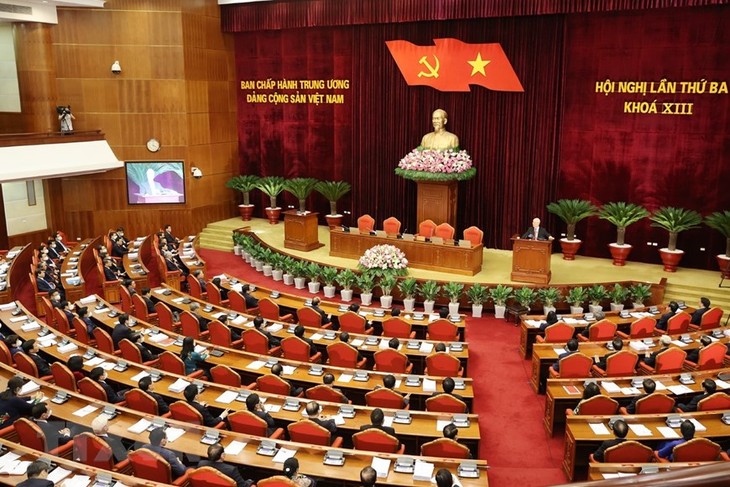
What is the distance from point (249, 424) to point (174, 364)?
2271mm

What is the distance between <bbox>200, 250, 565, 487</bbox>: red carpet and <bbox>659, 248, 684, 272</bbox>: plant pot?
14.1 feet

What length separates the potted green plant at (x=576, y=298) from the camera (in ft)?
41.9

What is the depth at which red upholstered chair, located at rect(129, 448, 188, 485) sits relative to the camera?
5.96 meters

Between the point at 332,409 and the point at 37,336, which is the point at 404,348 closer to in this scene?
the point at 332,409

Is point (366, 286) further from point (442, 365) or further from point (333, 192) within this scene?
point (333, 192)

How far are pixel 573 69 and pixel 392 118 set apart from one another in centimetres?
482

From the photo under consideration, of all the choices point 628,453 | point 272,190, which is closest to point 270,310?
point 628,453

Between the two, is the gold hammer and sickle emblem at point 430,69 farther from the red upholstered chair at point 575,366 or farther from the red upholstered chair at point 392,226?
the red upholstered chair at point 575,366

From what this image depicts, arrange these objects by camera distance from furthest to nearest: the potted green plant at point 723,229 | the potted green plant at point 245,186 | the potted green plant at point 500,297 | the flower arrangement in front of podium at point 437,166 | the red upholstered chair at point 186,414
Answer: the potted green plant at point 245,186 < the flower arrangement in front of podium at point 437,166 < the potted green plant at point 723,229 < the potted green plant at point 500,297 < the red upholstered chair at point 186,414

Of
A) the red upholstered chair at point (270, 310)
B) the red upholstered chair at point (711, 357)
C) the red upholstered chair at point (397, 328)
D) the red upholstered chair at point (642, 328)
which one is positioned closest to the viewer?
the red upholstered chair at point (711, 357)

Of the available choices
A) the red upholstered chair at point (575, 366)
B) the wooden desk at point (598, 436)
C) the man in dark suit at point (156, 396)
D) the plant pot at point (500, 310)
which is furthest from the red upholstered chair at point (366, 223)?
the wooden desk at point (598, 436)

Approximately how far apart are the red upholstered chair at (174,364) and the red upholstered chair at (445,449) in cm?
363

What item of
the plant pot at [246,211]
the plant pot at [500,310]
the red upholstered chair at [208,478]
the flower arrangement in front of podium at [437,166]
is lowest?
the plant pot at [500,310]

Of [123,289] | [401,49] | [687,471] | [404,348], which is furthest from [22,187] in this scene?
[687,471]
